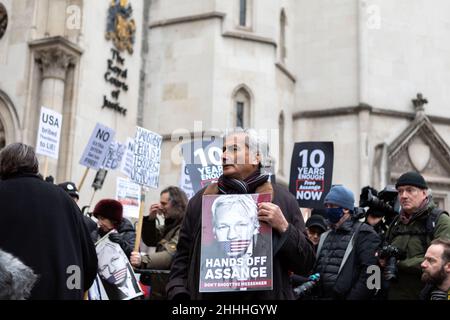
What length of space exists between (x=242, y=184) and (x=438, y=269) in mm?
1514

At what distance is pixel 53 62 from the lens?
1334cm

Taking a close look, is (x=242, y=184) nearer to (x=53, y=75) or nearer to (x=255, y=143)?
(x=255, y=143)

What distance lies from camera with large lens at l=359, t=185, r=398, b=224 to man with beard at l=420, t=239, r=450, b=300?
1.39 meters

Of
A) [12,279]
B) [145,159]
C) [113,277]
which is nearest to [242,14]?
[145,159]

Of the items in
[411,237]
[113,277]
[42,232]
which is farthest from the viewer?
[113,277]

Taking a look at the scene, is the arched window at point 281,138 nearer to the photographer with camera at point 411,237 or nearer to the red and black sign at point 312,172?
the red and black sign at point 312,172

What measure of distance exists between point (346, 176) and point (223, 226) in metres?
15.7

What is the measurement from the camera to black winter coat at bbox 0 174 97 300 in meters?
3.62

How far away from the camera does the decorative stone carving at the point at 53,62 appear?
521 inches

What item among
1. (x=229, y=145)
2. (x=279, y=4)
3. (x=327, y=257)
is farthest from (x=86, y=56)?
(x=229, y=145)

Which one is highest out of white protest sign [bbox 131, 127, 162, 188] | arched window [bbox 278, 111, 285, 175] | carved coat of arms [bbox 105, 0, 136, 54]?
carved coat of arms [bbox 105, 0, 136, 54]

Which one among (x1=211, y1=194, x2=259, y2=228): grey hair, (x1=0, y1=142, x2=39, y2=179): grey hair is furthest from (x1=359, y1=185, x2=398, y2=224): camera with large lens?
(x1=0, y1=142, x2=39, y2=179): grey hair

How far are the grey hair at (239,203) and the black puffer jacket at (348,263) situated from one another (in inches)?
79.8

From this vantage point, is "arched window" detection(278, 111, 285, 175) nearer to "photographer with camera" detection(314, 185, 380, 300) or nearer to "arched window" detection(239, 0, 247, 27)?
"arched window" detection(239, 0, 247, 27)
